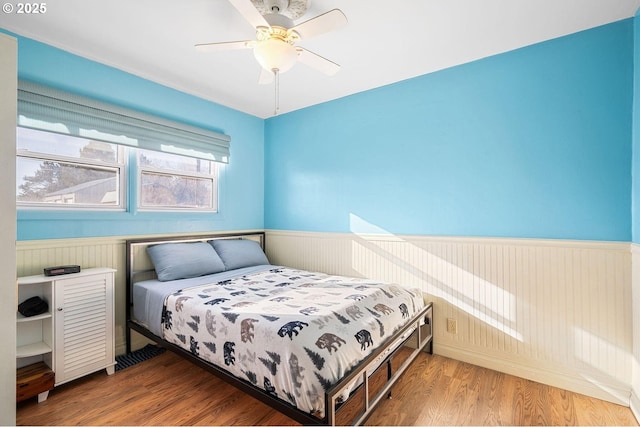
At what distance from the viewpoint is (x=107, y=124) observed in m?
2.58

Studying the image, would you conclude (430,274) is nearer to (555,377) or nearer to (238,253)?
(555,377)

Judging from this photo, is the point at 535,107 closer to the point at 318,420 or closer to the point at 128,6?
the point at 318,420

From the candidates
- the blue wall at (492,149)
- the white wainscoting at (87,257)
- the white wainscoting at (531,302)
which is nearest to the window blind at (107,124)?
the white wainscoting at (87,257)

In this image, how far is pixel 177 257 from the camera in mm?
2797

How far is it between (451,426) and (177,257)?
8.20ft

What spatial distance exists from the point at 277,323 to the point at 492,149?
2177 millimetres

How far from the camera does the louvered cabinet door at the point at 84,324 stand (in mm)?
2109

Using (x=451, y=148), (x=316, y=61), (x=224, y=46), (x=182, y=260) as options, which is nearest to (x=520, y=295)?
(x=451, y=148)

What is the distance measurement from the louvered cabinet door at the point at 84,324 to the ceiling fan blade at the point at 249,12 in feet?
6.97

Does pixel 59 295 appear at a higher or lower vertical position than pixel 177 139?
lower

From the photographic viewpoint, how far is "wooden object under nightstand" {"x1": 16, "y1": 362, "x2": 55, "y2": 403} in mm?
1889

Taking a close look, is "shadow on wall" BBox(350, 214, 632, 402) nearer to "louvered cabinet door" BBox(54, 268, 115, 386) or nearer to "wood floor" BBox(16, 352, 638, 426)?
"wood floor" BBox(16, 352, 638, 426)

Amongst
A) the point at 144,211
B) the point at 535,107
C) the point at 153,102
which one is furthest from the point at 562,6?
the point at 144,211

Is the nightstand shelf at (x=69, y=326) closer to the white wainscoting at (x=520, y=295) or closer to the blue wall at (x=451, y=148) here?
the white wainscoting at (x=520, y=295)
